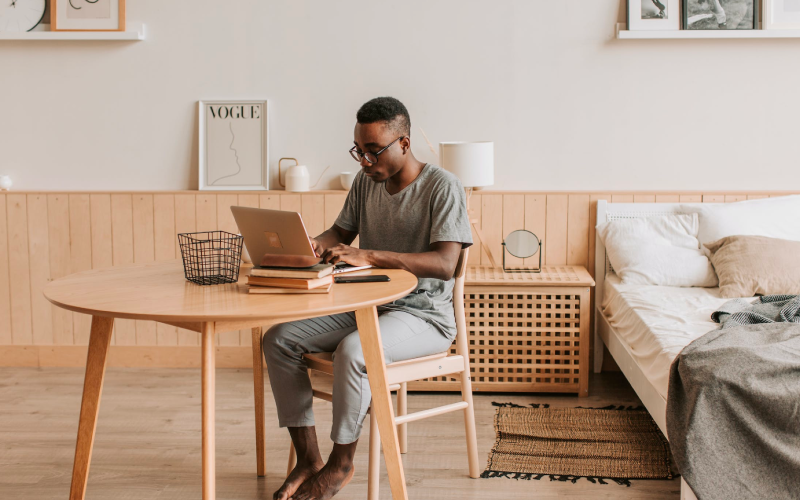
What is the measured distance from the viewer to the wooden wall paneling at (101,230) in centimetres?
357

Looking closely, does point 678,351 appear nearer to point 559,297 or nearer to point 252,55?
point 559,297

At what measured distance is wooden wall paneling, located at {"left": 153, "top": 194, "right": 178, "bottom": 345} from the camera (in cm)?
355

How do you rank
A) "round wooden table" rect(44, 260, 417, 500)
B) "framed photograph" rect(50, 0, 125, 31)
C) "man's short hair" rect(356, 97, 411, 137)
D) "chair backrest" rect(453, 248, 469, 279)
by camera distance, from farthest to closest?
1. "framed photograph" rect(50, 0, 125, 31)
2. "chair backrest" rect(453, 248, 469, 279)
3. "man's short hair" rect(356, 97, 411, 137)
4. "round wooden table" rect(44, 260, 417, 500)

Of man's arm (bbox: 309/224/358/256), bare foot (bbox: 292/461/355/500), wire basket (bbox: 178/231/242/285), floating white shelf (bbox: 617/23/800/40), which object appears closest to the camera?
wire basket (bbox: 178/231/242/285)

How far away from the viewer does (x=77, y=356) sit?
3.62 meters

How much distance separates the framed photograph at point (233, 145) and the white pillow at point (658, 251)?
1.69m

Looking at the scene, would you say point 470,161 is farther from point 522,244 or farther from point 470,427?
point 470,427

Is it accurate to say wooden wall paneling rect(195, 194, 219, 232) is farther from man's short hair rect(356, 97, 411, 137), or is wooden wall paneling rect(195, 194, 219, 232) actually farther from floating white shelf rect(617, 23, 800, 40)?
floating white shelf rect(617, 23, 800, 40)

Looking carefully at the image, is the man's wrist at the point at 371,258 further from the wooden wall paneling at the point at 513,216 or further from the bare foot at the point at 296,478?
the wooden wall paneling at the point at 513,216

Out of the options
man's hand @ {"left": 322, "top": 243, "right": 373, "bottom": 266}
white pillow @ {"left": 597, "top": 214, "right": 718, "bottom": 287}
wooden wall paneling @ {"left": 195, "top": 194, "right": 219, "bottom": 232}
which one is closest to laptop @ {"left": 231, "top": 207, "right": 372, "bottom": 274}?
man's hand @ {"left": 322, "top": 243, "right": 373, "bottom": 266}

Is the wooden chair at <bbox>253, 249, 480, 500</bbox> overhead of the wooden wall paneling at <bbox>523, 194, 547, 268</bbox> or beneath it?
beneath

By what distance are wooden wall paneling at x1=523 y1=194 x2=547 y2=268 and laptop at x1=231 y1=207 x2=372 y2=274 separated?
1.77m

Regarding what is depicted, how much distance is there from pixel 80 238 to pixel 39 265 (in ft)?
0.84

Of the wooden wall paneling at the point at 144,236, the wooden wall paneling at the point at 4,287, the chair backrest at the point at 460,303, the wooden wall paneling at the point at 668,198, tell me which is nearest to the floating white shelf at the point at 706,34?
the wooden wall paneling at the point at 668,198
